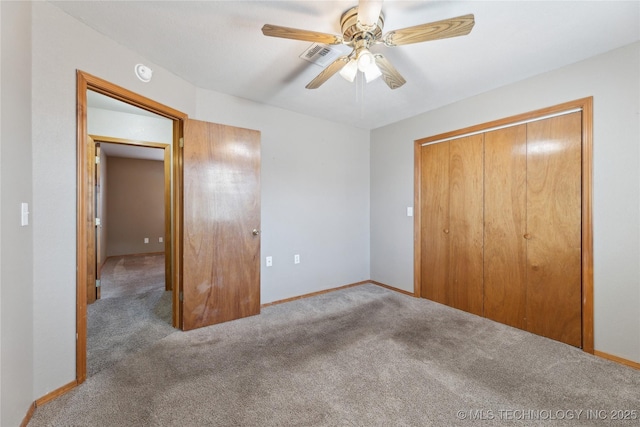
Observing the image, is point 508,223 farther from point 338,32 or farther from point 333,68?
point 338,32

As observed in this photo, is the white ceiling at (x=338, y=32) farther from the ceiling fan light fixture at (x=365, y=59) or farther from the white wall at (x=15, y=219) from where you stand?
the white wall at (x=15, y=219)

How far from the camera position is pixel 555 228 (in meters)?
2.33

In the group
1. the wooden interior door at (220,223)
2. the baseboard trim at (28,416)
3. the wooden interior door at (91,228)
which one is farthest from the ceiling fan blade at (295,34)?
the wooden interior door at (91,228)

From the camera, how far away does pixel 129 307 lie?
3072mm

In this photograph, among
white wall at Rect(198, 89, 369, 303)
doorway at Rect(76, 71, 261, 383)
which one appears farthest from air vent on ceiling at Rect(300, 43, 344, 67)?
white wall at Rect(198, 89, 369, 303)

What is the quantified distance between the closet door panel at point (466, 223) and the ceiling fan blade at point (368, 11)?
6.68 ft

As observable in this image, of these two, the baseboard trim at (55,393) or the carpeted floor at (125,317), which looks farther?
the carpeted floor at (125,317)

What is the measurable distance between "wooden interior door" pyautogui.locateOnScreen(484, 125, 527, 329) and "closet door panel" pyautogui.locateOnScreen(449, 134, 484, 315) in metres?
0.07

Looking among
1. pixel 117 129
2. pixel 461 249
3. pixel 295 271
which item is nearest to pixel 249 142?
pixel 295 271

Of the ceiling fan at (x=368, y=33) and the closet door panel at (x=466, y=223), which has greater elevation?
the ceiling fan at (x=368, y=33)

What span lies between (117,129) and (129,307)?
2.17 meters

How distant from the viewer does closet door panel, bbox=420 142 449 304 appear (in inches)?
125

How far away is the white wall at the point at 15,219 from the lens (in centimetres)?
122

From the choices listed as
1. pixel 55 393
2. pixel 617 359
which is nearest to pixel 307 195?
pixel 55 393
